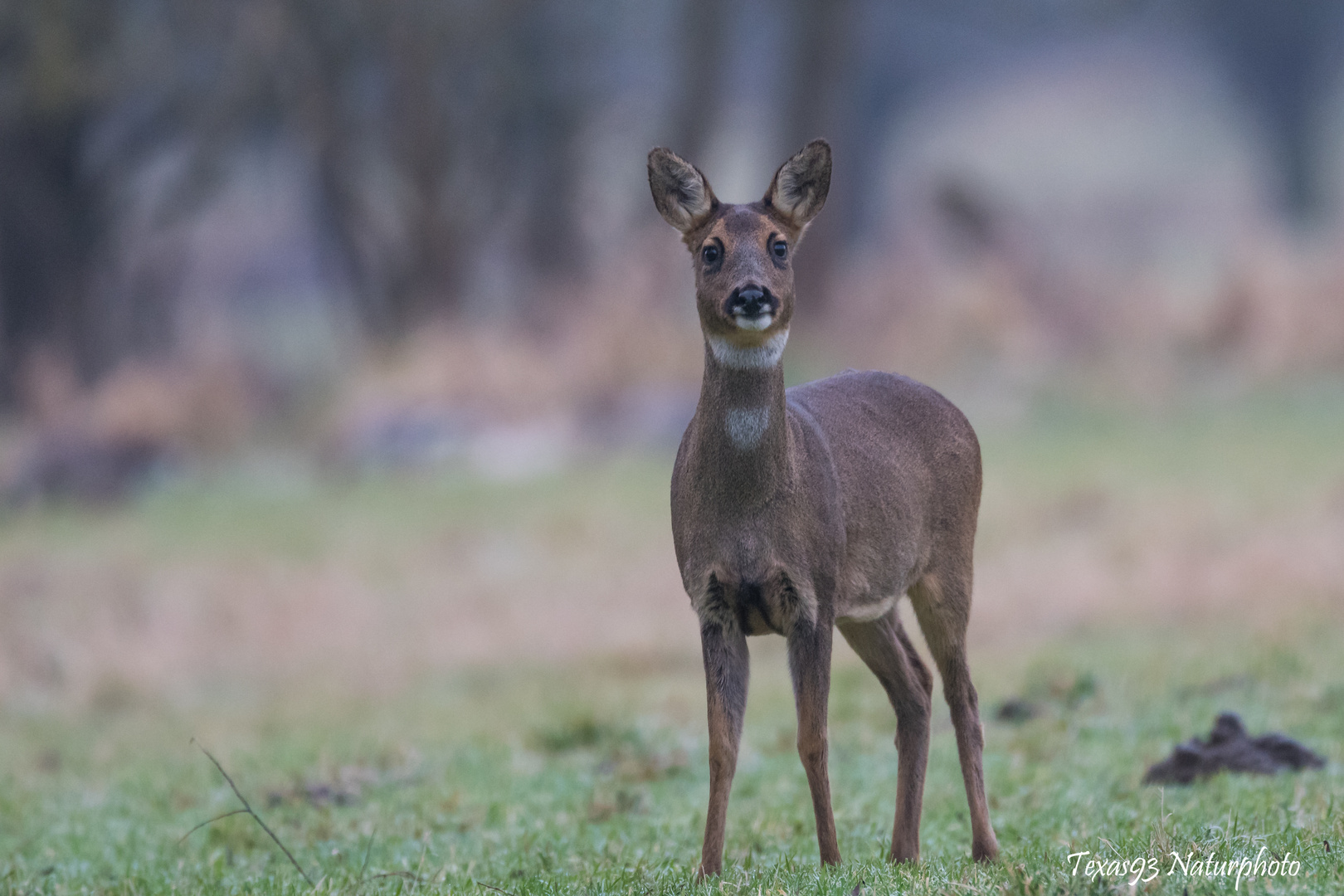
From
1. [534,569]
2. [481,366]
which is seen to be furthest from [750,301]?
[481,366]

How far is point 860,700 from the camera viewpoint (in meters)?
11.1

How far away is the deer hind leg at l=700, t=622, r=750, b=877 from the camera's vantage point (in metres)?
5.79

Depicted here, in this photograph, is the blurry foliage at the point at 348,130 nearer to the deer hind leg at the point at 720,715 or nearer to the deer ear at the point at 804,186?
the deer ear at the point at 804,186

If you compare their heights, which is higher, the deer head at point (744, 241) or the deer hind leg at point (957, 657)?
the deer head at point (744, 241)

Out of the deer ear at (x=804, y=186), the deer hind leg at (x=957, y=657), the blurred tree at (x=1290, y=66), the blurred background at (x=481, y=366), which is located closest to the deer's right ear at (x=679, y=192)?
the deer ear at (x=804, y=186)

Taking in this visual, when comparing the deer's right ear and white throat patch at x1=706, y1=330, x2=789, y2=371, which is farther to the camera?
the deer's right ear

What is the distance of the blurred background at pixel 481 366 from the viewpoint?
15.0 metres

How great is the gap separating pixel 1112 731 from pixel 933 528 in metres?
3.40

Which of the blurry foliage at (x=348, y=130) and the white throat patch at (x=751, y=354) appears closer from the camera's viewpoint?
the white throat patch at (x=751, y=354)

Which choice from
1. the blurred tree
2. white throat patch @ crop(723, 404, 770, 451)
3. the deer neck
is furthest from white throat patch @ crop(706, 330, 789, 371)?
the blurred tree

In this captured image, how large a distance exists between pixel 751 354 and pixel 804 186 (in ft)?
2.01

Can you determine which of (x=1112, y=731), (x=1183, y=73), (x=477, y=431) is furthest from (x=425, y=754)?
(x=1183, y=73)

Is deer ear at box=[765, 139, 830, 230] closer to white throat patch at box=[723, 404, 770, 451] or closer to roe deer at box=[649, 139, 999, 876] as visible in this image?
roe deer at box=[649, 139, 999, 876]

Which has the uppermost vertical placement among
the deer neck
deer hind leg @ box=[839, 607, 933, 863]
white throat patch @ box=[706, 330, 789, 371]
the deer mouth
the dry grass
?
the deer mouth
